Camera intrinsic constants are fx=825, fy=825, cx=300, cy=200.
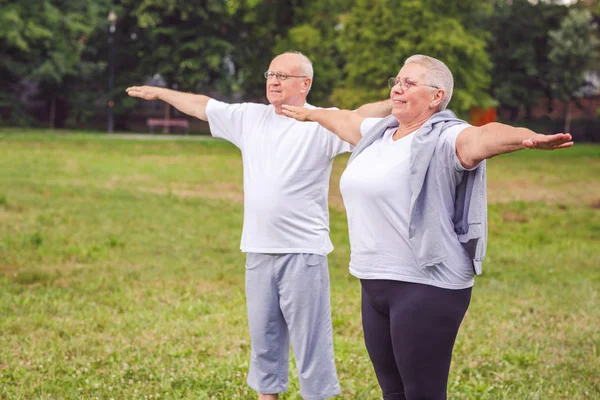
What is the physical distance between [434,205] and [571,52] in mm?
50903

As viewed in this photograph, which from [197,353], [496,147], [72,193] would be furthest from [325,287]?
[72,193]

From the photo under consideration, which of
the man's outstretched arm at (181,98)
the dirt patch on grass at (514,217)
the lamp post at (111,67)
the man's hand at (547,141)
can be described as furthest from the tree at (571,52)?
the man's hand at (547,141)

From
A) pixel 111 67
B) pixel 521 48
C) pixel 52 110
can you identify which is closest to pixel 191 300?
pixel 111 67

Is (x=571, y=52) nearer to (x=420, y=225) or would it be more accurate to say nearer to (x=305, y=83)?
(x=305, y=83)

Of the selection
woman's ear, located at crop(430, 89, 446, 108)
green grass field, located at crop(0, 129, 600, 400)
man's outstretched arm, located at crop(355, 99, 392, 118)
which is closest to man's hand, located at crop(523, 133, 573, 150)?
woman's ear, located at crop(430, 89, 446, 108)

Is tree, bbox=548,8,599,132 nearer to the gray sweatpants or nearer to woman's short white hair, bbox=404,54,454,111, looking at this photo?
the gray sweatpants

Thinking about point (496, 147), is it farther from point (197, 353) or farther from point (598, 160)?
point (598, 160)

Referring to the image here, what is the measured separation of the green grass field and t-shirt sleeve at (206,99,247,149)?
176 centimetres

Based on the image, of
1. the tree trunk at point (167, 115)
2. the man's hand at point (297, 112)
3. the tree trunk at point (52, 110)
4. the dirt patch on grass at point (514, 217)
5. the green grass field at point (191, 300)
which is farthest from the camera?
the tree trunk at point (52, 110)

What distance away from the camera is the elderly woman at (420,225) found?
11.4ft

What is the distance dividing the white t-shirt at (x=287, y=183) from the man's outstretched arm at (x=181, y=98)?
0.50 m

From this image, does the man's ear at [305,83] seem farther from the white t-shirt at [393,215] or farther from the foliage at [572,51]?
the foliage at [572,51]

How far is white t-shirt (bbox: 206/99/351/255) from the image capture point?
177 inches

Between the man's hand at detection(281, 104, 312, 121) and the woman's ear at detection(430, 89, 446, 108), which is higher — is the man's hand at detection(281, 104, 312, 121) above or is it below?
below
